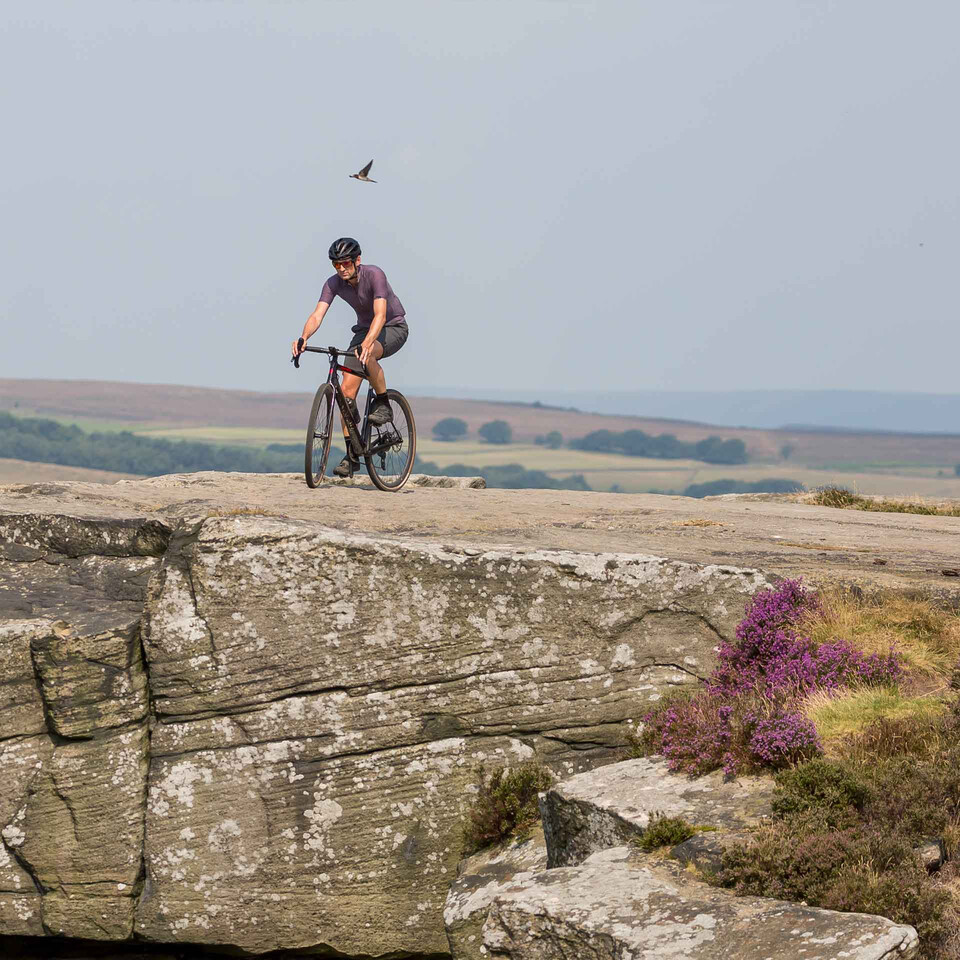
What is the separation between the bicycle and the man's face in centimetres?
105

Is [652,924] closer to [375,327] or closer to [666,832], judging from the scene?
[666,832]

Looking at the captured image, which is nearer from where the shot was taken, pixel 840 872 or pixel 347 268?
pixel 840 872

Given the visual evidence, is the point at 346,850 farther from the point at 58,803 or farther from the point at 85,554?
the point at 85,554

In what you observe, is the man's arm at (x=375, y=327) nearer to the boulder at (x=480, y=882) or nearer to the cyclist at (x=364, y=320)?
→ the cyclist at (x=364, y=320)

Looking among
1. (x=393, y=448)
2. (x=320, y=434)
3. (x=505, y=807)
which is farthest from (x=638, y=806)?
(x=393, y=448)

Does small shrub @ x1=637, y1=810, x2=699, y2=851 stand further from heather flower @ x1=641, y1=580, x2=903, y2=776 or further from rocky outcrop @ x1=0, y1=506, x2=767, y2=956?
rocky outcrop @ x1=0, y1=506, x2=767, y2=956

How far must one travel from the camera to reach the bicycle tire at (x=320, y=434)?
605 inches

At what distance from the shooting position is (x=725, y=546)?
47.7 feet

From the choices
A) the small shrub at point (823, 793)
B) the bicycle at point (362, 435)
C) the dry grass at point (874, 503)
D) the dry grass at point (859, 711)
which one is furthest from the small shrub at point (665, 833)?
the dry grass at point (874, 503)

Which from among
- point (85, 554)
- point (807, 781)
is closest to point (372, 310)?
point (85, 554)

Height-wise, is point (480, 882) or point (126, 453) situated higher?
point (480, 882)

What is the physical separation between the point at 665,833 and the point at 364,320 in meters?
9.47

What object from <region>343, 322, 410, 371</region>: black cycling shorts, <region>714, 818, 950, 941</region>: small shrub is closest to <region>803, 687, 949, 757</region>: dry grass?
<region>714, 818, 950, 941</region>: small shrub

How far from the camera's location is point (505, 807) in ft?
37.9
